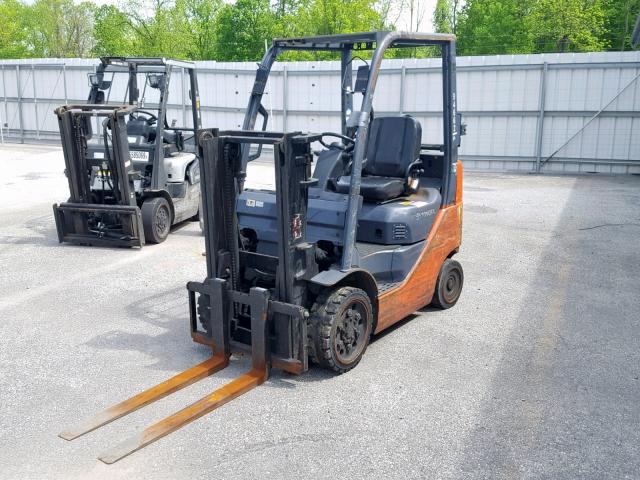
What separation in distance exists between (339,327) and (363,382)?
469 millimetres

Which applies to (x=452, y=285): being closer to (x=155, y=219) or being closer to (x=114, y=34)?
(x=155, y=219)

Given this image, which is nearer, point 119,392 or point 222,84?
point 119,392

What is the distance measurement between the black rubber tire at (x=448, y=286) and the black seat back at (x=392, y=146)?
109cm

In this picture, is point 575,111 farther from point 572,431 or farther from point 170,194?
point 572,431

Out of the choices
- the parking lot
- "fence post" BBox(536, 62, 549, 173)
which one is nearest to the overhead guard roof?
the parking lot

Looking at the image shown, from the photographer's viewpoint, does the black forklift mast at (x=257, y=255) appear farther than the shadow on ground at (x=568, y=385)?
Yes

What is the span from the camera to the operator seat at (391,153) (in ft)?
20.6

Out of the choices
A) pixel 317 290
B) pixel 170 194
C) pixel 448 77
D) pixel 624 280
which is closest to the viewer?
pixel 317 290

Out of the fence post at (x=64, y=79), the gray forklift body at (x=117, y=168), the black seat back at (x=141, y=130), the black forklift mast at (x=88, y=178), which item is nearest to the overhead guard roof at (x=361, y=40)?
the gray forklift body at (x=117, y=168)

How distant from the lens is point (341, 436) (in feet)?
13.9

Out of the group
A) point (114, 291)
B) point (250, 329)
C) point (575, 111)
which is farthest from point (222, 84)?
point (250, 329)

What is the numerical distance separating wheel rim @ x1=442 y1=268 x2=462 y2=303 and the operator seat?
1.12m

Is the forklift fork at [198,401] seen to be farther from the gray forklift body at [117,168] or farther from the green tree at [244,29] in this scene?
the green tree at [244,29]

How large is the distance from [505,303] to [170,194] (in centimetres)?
561
